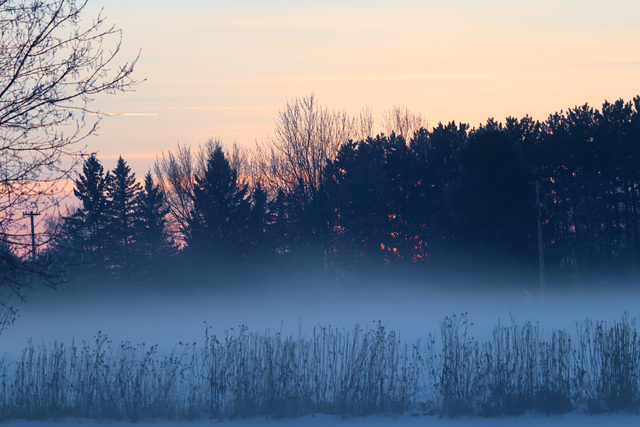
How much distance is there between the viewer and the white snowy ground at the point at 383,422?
9.06 m

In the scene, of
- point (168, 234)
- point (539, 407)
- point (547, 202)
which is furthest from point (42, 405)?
point (168, 234)

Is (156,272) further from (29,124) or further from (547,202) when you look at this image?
(29,124)

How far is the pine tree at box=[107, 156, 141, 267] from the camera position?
5197 cm

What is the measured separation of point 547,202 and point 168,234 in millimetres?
A: 31720

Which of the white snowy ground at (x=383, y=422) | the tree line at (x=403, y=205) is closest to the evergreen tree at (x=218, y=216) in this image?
the tree line at (x=403, y=205)

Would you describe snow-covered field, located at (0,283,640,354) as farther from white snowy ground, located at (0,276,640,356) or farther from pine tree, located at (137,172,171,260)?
pine tree, located at (137,172,171,260)

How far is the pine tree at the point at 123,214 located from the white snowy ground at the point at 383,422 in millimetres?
43054

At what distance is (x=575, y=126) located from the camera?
46.4m

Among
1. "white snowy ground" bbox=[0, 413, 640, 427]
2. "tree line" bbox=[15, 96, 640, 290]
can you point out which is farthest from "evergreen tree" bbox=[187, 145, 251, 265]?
"white snowy ground" bbox=[0, 413, 640, 427]

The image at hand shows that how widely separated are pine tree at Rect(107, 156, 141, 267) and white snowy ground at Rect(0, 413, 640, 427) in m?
43.1

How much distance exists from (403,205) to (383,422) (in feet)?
153

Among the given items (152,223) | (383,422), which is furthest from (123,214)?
(383,422)

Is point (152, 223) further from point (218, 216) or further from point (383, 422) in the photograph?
point (383, 422)

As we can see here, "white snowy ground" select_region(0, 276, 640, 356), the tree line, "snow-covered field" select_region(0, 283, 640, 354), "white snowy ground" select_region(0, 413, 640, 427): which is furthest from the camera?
the tree line
